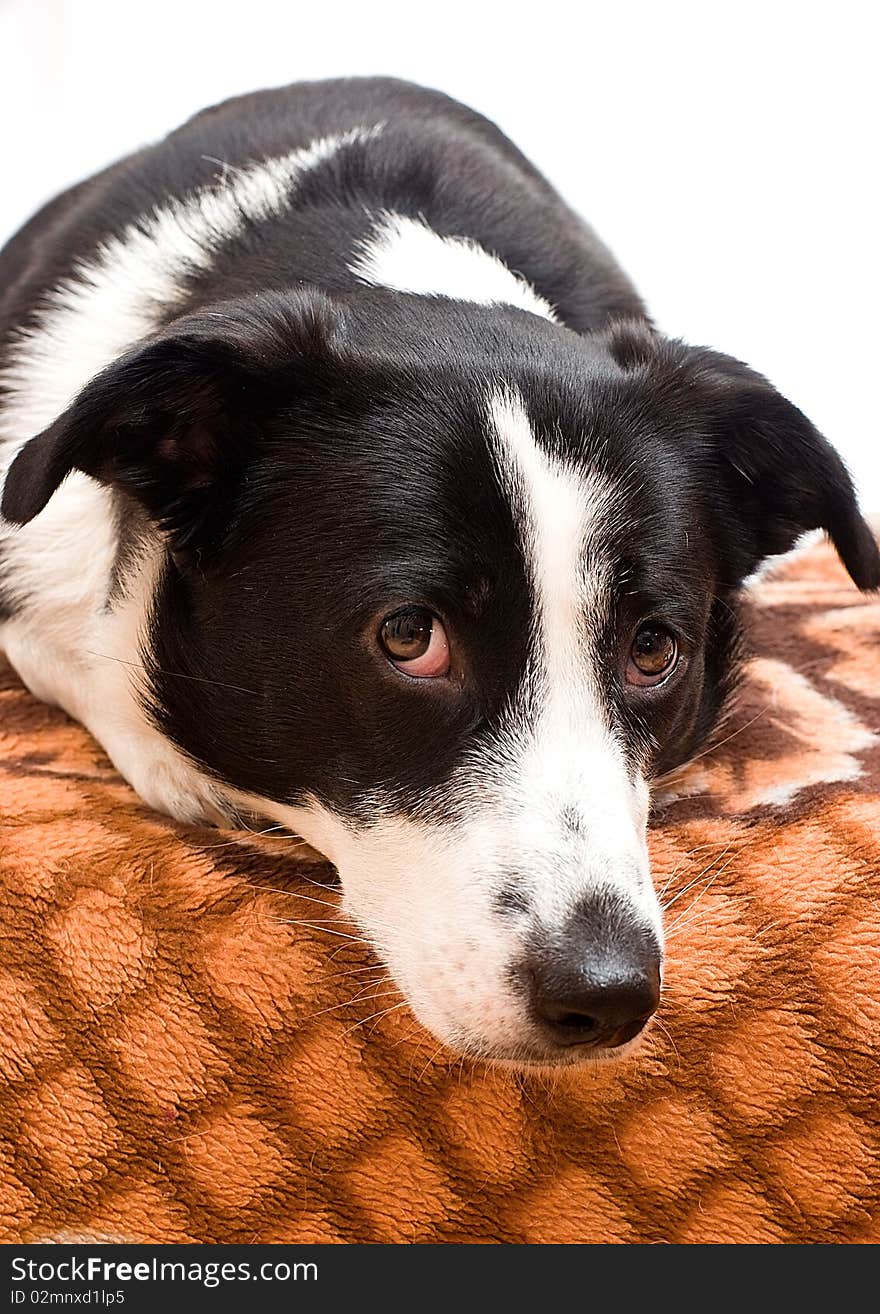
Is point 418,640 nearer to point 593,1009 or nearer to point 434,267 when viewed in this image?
point 593,1009

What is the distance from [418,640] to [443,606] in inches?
1.8

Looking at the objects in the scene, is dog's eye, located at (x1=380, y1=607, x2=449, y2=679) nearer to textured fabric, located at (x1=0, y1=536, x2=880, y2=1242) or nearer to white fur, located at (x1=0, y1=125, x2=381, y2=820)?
textured fabric, located at (x1=0, y1=536, x2=880, y2=1242)

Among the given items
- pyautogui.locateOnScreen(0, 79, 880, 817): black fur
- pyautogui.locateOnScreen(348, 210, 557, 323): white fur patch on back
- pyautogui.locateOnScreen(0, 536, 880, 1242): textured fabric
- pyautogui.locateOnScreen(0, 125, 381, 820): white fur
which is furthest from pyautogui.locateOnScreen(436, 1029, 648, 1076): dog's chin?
pyautogui.locateOnScreen(348, 210, 557, 323): white fur patch on back

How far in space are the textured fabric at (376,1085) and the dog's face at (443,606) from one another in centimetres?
14

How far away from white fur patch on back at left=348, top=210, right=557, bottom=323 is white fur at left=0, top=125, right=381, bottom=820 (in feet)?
0.61

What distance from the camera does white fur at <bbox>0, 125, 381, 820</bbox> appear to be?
1.93 metres

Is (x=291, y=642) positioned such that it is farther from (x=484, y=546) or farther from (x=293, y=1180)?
(x=293, y=1180)

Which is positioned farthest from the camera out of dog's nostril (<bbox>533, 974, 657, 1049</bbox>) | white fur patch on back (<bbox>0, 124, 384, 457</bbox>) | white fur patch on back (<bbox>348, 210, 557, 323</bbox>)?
white fur patch on back (<bbox>0, 124, 384, 457</bbox>)

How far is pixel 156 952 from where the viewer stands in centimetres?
167

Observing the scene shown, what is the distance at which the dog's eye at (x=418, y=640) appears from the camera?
157 centimetres

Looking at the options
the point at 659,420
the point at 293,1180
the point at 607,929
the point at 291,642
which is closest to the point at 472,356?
the point at 659,420

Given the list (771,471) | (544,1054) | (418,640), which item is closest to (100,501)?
(418,640)

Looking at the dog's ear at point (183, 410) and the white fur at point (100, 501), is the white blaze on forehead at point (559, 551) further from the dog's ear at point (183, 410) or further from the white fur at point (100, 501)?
the white fur at point (100, 501)

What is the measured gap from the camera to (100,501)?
6.71ft
